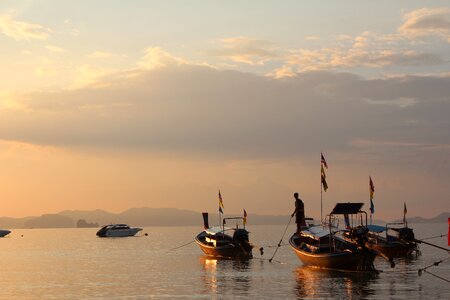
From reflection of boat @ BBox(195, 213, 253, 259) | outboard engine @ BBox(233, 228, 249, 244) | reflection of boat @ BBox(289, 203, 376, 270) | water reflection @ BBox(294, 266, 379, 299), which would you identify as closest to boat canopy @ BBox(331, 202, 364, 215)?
reflection of boat @ BBox(289, 203, 376, 270)

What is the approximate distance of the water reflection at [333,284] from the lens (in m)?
48.7

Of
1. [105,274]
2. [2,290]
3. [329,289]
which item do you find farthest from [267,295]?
[105,274]

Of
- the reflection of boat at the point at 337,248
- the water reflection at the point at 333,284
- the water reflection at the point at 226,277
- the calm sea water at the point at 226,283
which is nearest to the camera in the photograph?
the water reflection at the point at 333,284

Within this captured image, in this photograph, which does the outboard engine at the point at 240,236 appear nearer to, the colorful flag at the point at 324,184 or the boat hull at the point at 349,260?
the colorful flag at the point at 324,184

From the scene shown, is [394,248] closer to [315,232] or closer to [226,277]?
[315,232]

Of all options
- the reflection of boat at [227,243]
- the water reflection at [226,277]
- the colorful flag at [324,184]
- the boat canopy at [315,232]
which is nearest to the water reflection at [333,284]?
the boat canopy at [315,232]

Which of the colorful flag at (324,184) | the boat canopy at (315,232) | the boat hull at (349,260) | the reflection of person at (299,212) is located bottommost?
the boat hull at (349,260)

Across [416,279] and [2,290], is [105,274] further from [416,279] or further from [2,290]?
[416,279]

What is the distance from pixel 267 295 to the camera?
4944 centimetres

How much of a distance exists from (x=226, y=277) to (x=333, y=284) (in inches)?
471

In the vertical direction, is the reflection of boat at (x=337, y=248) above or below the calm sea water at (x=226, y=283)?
above

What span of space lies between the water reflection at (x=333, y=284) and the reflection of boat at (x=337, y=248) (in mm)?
721

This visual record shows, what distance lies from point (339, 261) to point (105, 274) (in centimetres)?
2472

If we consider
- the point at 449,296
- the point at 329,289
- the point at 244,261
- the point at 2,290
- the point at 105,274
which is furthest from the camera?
the point at 244,261
